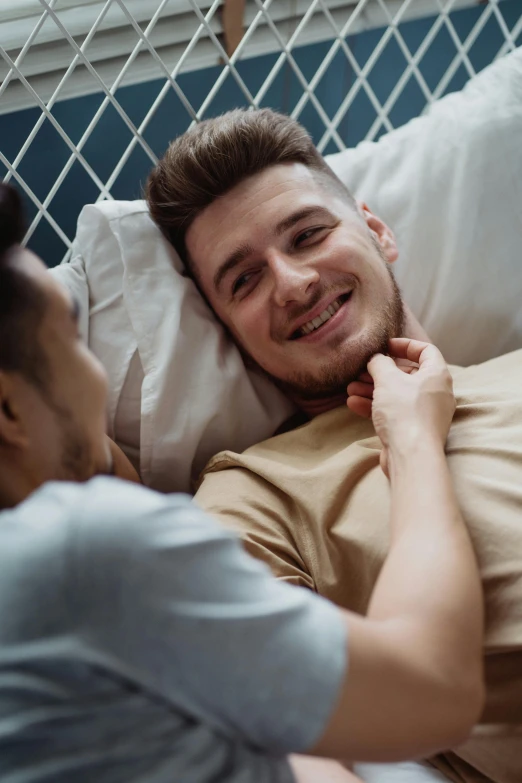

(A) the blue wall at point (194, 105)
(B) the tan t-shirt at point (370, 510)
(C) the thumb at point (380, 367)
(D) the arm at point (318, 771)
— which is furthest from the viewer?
(A) the blue wall at point (194, 105)

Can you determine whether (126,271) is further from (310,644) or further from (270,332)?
(310,644)

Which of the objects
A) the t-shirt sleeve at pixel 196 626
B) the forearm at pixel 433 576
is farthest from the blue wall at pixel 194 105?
the t-shirt sleeve at pixel 196 626

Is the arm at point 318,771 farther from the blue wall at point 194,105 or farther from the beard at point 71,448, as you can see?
the blue wall at point 194,105

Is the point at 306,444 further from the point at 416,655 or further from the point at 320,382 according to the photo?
the point at 416,655

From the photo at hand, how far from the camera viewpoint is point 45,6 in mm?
1165

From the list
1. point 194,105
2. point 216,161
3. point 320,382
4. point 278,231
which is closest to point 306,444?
point 320,382

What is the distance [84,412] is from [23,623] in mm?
156

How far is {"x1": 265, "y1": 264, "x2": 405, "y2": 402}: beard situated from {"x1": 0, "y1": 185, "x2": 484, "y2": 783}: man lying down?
53 cm

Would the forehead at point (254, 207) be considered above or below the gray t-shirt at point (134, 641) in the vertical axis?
above

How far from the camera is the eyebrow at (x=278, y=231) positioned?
112 cm

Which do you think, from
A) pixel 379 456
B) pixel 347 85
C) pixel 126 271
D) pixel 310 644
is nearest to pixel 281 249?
pixel 126 271

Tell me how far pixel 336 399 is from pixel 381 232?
29cm

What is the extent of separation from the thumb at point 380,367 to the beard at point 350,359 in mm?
24

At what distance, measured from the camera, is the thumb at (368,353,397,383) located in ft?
3.24
